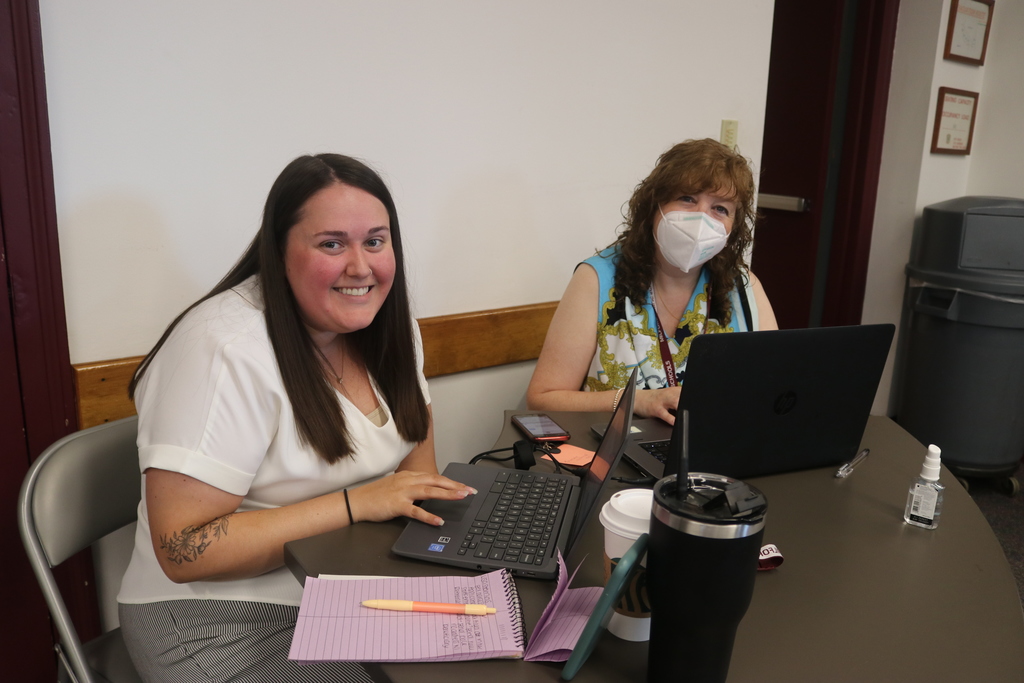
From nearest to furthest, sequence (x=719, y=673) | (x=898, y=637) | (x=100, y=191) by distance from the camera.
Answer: (x=719, y=673), (x=898, y=637), (x=100, y=191)

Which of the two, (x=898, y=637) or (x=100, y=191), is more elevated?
(x=100, y=191)

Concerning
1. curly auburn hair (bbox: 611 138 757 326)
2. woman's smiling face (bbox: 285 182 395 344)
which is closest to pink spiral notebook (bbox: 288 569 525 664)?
woman's smiling face (bbox: 285 182 395 344)

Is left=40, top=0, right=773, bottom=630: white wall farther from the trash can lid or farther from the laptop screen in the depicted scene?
the laptop screen

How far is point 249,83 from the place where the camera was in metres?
1.65

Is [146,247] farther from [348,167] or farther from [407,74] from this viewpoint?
[407,74]

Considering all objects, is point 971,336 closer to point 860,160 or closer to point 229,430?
point 860,160

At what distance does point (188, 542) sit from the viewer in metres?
1.03

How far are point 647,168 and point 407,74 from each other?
3.17ft

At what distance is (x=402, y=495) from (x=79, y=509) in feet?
2.10

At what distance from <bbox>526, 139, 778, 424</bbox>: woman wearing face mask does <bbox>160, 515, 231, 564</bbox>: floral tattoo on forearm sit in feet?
A: 2.86

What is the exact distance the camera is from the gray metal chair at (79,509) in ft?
3.76

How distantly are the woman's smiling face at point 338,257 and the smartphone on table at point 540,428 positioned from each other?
408 mm

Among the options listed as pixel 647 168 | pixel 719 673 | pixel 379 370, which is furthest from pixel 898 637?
pixel 647 168

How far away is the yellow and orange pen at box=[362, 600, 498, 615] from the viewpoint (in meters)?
0.81
